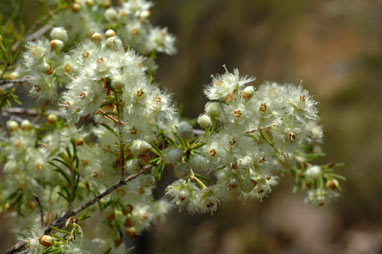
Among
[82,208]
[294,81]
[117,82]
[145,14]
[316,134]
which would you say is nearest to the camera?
[117,82]

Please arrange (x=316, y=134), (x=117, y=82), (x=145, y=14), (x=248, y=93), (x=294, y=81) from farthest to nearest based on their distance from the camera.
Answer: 1. (x=294, y=81)
2. (x=145, y=14)
3. (x=316, y=134)
4. (x=248, y=93)
5. (x=117, y=82)

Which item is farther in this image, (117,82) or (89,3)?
(89,3)

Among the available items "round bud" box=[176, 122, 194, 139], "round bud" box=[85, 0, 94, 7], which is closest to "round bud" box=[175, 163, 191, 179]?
"round bud" box=[176, 122, 194, 139]


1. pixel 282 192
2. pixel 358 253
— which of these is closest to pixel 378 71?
pixel 282 192

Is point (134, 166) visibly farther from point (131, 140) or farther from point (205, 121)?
point (205, 121)

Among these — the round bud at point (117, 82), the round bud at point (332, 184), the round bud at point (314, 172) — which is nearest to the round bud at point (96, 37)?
the round bud at point (117, 82)

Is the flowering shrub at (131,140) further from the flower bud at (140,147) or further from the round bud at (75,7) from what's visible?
the round bud at (75,7)

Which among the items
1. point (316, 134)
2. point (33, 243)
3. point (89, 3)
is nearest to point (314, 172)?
point (316, 134)

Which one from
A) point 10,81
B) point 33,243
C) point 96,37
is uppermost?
point 96,37

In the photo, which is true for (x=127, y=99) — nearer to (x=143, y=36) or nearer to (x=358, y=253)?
(x=143, y=36)
